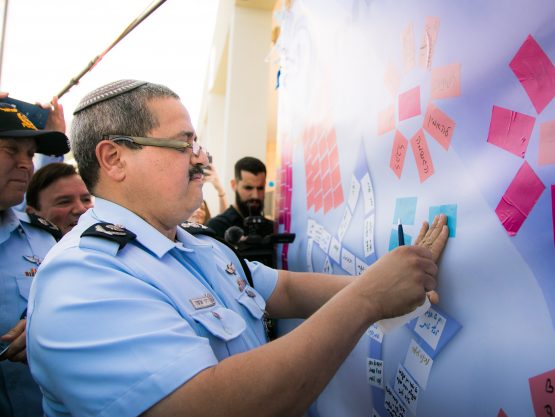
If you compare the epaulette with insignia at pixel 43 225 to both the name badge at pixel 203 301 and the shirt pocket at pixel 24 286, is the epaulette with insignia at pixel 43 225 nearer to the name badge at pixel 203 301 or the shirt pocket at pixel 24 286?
the shirt pocket at pixel 24 286

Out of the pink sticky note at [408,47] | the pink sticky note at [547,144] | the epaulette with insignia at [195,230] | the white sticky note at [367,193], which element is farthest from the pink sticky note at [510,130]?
the epaulette with insignia at [195,230]

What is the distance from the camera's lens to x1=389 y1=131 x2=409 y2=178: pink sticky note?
2.62 ft

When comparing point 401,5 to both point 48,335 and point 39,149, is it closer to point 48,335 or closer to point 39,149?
point 48,335

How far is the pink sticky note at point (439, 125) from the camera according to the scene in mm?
659

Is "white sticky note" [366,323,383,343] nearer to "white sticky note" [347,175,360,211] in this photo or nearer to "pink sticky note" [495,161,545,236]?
"white sticky note" [347,175,360,211]

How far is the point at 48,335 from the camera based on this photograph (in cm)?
54

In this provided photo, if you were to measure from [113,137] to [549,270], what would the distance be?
30.5 inches

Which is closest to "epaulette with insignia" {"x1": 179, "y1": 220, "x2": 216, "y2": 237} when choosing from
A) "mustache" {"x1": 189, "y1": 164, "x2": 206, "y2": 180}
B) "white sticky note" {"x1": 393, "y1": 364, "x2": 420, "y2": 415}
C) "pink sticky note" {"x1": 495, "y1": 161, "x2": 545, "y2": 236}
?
"mustache" {"x1": 189, "y1": 164, "x2": 206, "y2": 180}

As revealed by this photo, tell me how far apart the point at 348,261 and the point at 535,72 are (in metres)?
0.65

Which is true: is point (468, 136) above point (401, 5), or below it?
below

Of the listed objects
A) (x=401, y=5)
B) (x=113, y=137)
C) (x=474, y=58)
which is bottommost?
(x=113, y=137)

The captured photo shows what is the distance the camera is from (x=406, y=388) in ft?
2.49

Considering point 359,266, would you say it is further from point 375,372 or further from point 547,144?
point 547,144

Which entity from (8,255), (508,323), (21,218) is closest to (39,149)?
(21,218)
